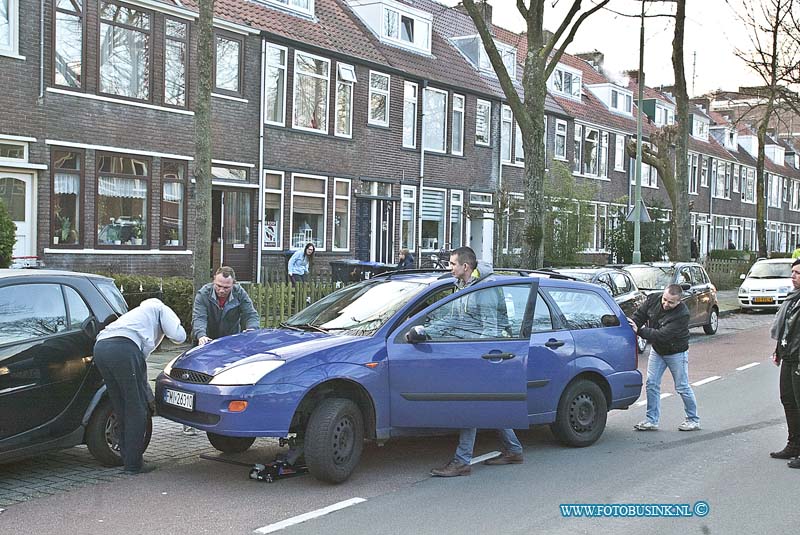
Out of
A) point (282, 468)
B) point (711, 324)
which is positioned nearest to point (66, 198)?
point (282, 468)

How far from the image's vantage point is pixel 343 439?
6.91 m

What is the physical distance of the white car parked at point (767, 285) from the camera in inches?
1040

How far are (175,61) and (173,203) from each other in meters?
3.17

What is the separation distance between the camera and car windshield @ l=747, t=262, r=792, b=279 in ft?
88.2

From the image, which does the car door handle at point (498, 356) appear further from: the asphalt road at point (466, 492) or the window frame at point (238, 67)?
the window frame at point (238, 67)

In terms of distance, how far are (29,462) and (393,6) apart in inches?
892

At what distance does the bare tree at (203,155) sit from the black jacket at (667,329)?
20.2ft

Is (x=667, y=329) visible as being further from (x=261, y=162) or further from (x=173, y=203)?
(x=261, y=162)

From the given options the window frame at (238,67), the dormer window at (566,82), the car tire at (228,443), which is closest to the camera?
the car tire at (228,443)

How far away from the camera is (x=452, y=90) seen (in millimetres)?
29062

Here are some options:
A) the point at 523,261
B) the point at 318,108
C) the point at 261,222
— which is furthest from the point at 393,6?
the point at 523,261

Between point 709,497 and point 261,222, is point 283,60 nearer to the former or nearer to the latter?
point 261,222

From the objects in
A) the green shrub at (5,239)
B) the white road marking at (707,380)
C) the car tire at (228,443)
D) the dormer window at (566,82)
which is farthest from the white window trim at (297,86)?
the dormer window at (566,82)

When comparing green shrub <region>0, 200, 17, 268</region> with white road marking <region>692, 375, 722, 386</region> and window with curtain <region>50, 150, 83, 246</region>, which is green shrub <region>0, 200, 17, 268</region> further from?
white road marking <region>692, 375, 722, 386</region>
